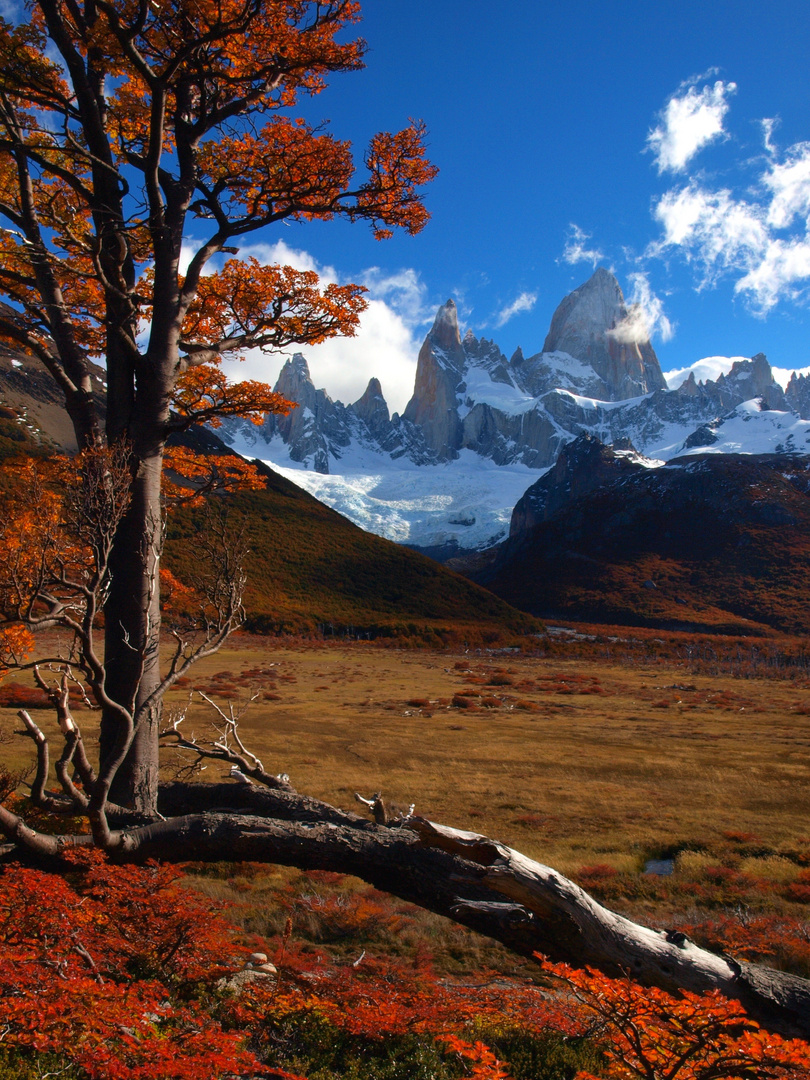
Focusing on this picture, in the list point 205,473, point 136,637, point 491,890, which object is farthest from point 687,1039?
point 205,473

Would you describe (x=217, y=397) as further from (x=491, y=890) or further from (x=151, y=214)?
(x=491, y=890)

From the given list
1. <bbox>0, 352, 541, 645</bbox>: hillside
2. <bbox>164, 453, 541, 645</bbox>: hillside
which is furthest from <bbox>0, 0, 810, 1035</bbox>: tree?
<bbox>164, 453, 541, 645</bbox>: hillside

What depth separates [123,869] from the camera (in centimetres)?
507

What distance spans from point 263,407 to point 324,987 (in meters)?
6.85

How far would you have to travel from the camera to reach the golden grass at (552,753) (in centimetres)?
1484

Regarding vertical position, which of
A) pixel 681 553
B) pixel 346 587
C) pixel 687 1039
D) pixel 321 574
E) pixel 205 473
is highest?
pixel 681 553

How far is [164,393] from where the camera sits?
21.6 ft

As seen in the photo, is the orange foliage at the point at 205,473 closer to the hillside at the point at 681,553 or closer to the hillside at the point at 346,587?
the hillside at the point at 346,587

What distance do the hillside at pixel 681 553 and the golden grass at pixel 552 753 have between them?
185ft

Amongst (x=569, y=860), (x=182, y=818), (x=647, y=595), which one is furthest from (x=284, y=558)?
(x=182, y=818)

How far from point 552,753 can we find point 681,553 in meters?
110

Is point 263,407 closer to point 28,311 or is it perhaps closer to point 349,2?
point 28,311

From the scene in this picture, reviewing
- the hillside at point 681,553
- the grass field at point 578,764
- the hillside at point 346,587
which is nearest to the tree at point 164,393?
the grass field at point 578,764

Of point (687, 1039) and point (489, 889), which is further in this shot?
point (489, 889)
